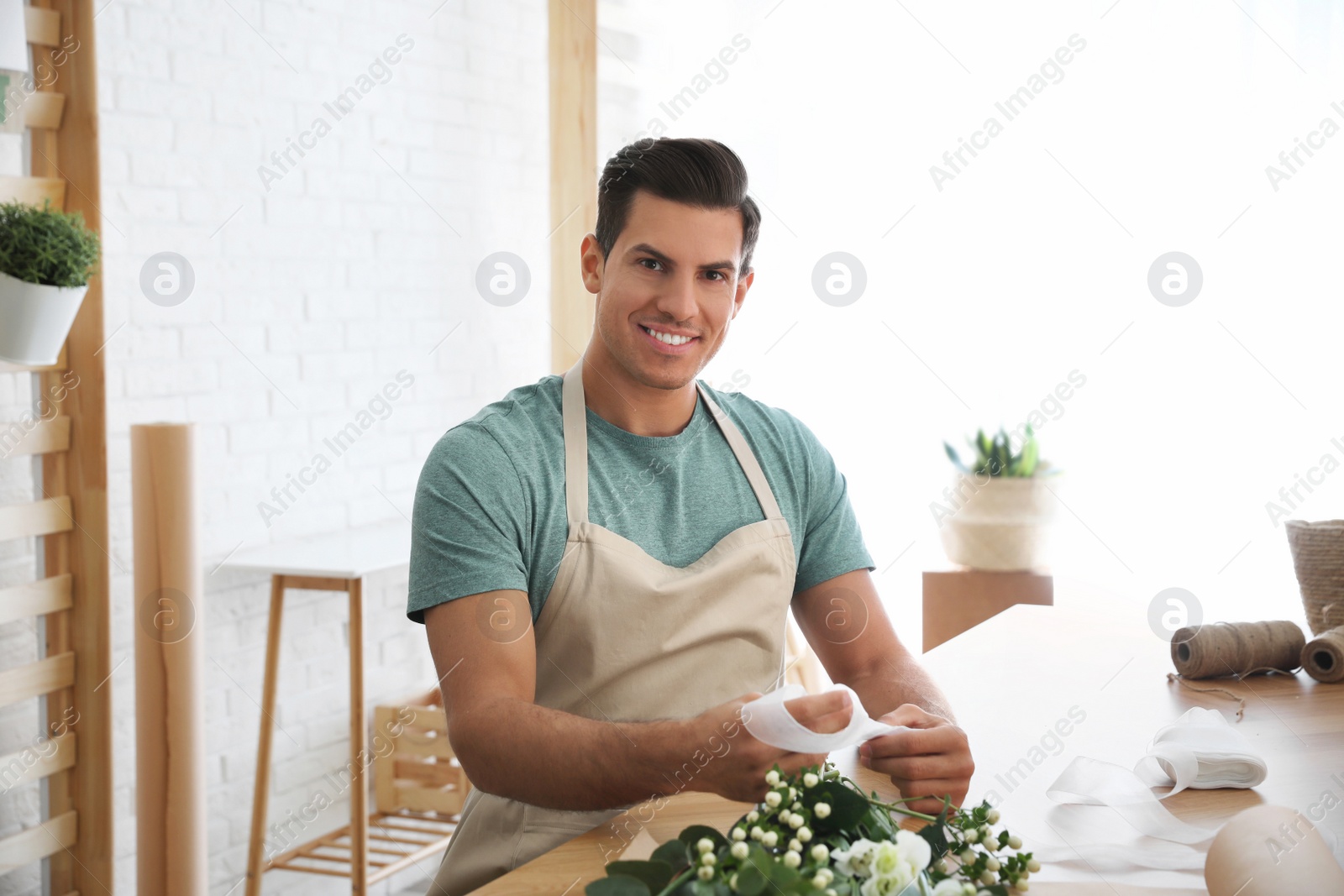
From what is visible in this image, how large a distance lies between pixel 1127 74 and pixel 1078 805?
2713 mm

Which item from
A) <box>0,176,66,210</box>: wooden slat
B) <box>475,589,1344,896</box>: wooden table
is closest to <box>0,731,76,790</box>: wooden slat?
<box>0,176,66,210</box>: wooden slat

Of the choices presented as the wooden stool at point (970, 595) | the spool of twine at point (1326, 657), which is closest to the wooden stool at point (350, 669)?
the wooden stool at point (970, 595)

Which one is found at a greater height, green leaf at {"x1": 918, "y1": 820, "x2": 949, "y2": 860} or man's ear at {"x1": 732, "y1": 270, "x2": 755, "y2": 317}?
man's ear at {"x1": 732, "y1": 270, "x2": 755, "y2": 317}

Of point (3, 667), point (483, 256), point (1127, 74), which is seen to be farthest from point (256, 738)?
point (1127, 74)

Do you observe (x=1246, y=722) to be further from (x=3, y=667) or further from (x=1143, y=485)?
(x=3, y=667)

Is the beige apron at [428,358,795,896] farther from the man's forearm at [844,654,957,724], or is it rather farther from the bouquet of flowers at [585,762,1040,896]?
the bouquet of flowers at [585,762,1040,896]

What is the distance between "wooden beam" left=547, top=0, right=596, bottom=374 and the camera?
3.87m

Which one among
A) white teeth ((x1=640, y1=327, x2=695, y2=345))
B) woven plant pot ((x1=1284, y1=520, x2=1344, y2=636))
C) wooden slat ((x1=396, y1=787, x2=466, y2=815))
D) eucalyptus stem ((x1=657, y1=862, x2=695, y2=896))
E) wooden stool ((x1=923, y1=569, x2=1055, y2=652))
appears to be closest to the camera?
eucalyptus stem ((x1=657, y1=862, x2=695, y2=896))

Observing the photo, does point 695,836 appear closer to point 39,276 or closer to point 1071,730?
point 1071,730

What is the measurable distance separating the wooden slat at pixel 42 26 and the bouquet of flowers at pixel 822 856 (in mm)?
2043

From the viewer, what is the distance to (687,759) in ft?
3.87

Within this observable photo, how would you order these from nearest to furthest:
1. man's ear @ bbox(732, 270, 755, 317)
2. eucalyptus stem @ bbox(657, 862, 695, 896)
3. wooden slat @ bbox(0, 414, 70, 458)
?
eucalyptus stem @ bbox(657, 862, 695, 896), man's ear @ bbox(732, 270, 755, 317), wooden slat @ bbox(0, 414, 70, 458)

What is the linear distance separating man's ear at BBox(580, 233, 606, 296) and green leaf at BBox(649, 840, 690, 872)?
3.33 feet

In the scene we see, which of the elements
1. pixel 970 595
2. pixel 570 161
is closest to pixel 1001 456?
pixel 970 595
